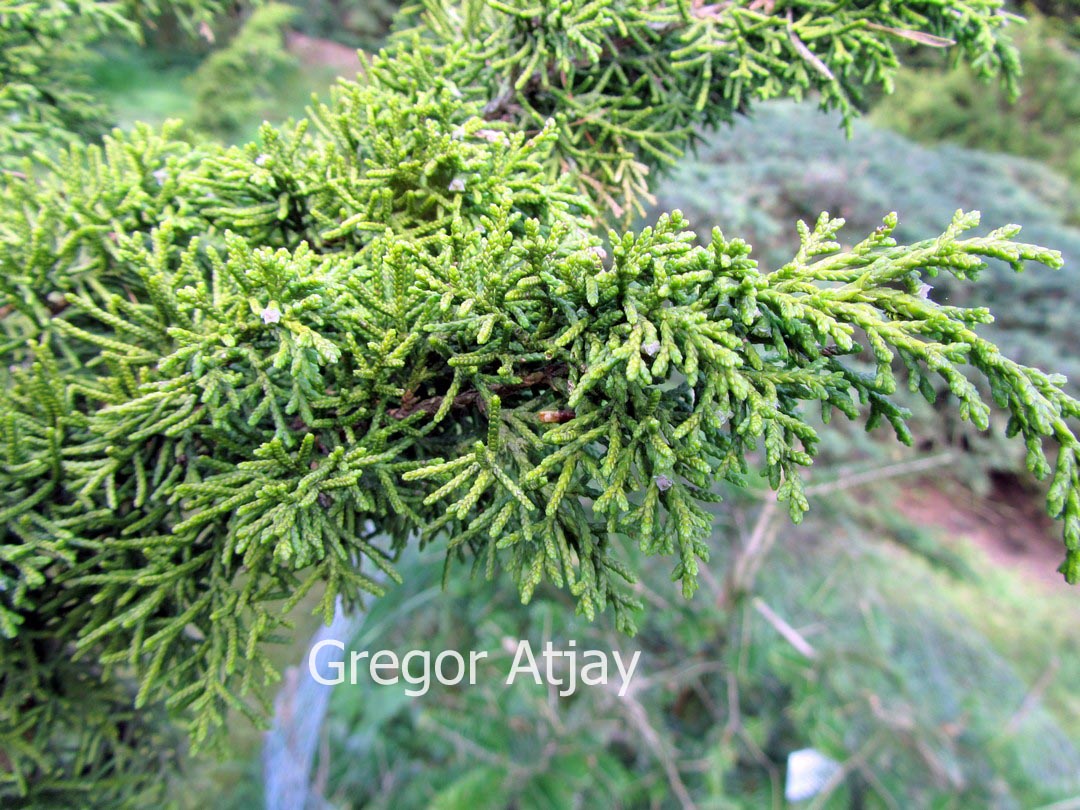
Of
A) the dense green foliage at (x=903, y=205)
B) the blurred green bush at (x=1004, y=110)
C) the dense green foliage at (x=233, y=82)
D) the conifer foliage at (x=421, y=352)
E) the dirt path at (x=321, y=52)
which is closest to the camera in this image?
the conifer foliage at (x=421, y=352)

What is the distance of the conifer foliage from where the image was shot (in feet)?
3.47

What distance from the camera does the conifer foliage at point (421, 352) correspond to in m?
1.06

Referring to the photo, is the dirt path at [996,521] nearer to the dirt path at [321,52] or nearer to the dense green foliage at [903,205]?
the dense green foliage at [903,205]

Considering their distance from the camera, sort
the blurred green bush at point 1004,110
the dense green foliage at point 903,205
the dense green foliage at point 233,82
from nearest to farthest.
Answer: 1. the dense green foliage at point 903,205
2. the dense green foliage at point 233,82
3. the blurred green bush at point 1004,110

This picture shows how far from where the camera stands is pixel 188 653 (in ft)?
4.71

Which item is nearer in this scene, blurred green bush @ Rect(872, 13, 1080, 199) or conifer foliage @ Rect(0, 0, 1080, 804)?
conifer foliage @ Rect(0, 0, 1080, 804)

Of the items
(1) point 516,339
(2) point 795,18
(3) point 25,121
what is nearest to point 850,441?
(2) point 795,18

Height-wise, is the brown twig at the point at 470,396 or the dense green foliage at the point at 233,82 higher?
the dense green foliage at the point at 233,82

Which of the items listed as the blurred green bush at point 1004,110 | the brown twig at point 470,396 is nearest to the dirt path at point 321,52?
the blurred green bush at point 1004,110

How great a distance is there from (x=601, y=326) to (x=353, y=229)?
58 cm

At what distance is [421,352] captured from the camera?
1.22 m

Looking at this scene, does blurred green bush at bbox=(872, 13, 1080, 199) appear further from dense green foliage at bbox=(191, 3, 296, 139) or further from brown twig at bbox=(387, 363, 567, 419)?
brown twig at bbox=(387, 363, 567, 419)

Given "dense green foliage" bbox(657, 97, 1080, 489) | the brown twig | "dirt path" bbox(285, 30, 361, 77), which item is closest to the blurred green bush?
"dense green foliage" bbox(657, 97, 1080, 489)

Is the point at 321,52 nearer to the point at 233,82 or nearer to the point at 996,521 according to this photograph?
the point at 233,82
